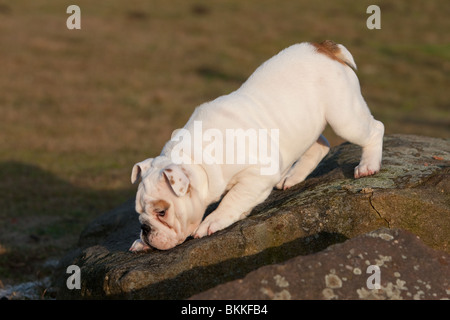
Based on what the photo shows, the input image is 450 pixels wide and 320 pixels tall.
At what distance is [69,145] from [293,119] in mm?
10344

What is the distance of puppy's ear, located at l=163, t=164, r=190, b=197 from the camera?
545 centimetres

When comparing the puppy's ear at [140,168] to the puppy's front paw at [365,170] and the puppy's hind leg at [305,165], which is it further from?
the puppy's front paw at [365,170]

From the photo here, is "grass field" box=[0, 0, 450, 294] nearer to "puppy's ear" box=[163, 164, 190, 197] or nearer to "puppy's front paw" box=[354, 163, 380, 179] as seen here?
"puppy's ear" box=[163, 164, 190, 197]

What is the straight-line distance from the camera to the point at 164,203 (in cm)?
564

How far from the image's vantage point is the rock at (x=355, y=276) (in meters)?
4.52

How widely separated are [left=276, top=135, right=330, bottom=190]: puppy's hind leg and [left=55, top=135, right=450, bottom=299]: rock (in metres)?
0.99

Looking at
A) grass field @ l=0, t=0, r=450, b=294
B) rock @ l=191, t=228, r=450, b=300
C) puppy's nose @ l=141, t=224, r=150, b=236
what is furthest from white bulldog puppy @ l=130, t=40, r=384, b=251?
grass field @ l=0, t=0, r=450, b=294

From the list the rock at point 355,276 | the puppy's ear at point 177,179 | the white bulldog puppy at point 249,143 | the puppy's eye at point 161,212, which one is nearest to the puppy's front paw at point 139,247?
the white bulldog puppy at point 249,143

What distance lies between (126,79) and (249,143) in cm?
1757

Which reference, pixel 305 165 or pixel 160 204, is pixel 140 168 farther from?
pixel 305 165

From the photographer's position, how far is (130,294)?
17.4 ft

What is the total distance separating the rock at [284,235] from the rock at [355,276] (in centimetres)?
70

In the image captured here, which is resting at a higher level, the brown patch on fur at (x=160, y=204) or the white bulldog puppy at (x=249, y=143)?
the white bulldog puppy at (x=249, y=143)
